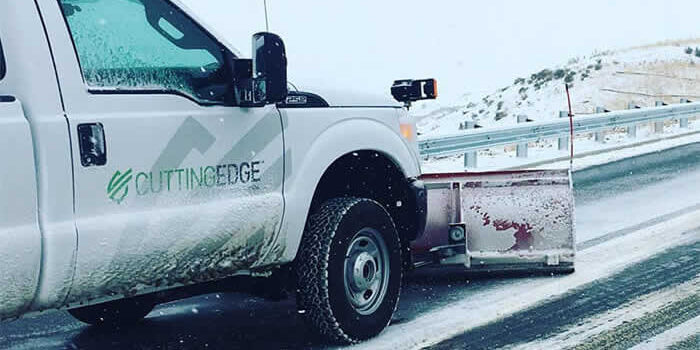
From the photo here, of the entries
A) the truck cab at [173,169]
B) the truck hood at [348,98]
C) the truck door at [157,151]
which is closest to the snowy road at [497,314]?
the truck cab at [173,169]

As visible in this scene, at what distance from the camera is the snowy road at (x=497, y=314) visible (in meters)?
5.44

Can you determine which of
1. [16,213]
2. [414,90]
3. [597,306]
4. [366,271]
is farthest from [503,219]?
[16,213]

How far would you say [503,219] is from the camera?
22.7 ft

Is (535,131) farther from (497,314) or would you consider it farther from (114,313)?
(114,313)

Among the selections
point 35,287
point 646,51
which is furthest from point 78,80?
point 646,51

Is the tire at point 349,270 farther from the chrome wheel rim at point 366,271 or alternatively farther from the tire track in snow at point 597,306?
the tire track in snow at point 597,306

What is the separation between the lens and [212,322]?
20.1ft

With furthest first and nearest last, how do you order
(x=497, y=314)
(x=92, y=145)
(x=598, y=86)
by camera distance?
(x=598, y=86)
(x=497, y=314)
(x=92, y=145)

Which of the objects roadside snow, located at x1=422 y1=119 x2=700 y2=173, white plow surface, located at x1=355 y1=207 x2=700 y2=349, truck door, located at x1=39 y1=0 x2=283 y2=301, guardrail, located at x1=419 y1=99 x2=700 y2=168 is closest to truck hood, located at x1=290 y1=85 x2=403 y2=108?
truck door, located at x1=39 y1=0 x2=283 y2=301

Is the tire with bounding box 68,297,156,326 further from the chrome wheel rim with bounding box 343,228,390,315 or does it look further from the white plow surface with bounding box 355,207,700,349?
the white plow surface with bounding box 355,207,700,349

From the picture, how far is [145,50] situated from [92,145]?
2.02 feet

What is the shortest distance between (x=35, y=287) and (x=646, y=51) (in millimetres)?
44773

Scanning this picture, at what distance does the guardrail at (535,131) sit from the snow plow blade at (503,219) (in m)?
6.69

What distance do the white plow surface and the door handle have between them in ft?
6.42
